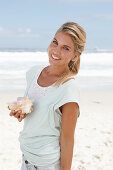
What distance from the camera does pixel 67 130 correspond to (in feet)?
5.31

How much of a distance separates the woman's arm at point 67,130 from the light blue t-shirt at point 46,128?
42 millimetres

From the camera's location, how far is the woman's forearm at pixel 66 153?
1.65 metres

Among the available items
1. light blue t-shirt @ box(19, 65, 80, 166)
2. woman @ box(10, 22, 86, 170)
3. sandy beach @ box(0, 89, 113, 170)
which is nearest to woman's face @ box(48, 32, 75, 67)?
woman @ box(10, 22, 86, 170)

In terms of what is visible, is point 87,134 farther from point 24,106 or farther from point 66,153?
point 24,106

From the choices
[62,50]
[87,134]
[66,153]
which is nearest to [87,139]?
[87,134]

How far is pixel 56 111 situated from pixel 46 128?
0.13 metres

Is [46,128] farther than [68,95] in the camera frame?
Yes

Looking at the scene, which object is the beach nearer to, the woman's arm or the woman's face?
the woman's face

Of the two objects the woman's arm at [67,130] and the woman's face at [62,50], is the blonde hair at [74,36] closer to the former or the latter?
the woman's face at [62,50]

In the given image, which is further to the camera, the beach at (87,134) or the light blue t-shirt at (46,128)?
the beach at (87,134)

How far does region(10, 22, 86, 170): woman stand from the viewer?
1609mm

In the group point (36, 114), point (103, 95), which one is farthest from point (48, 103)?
point (103, 95)

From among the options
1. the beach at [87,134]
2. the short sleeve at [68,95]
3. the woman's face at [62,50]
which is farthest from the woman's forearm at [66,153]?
the beach at [87,134]

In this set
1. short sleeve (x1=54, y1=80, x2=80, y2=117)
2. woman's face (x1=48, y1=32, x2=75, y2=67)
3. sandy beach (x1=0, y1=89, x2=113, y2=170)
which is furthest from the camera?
sandy beach (x1=0, y1=89, x2=113, y2=170)
